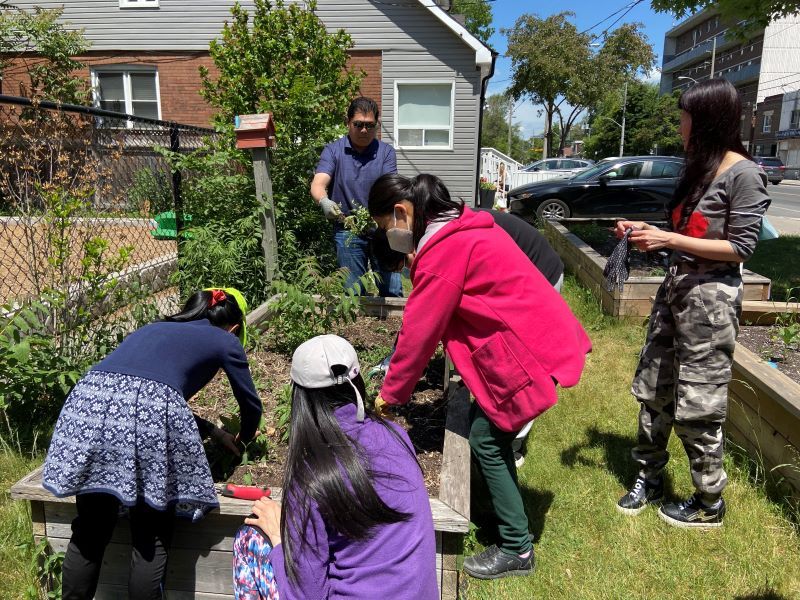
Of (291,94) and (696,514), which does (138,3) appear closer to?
(291,94)

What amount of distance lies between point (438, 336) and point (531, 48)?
33997 millimetres

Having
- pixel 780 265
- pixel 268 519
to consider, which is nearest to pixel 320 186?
pixel 268 519

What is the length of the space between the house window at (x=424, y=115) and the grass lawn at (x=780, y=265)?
6.94 meters

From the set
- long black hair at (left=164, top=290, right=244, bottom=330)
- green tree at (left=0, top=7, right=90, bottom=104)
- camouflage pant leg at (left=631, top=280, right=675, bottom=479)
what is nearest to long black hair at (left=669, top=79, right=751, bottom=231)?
camouflage pant leg at (left=631, top=280, right=675, bottom=479)

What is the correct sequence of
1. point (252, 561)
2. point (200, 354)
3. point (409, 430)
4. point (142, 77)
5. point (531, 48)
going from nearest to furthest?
1. point (252, 561)
2. point (200, 354)
3. point (409, 430)
4. point (142, 77)
5. point (531, 48)

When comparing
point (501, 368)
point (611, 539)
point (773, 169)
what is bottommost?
point (611, 539)

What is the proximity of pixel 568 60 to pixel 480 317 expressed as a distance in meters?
34.3

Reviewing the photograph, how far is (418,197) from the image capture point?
2.38 m

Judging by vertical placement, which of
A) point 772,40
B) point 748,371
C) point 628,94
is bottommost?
point 748,371

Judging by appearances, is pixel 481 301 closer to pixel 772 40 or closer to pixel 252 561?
pixel 252 561

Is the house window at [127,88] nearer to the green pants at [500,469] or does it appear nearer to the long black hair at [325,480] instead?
the green pants at [500,469]

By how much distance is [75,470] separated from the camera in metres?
2.00

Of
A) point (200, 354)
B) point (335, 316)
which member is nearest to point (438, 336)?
point (200, 354)

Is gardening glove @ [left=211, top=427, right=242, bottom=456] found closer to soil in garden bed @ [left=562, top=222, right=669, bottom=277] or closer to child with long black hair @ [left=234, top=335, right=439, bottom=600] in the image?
child with long black hair @ [left=234, top=335, right=439, bottom=600]
